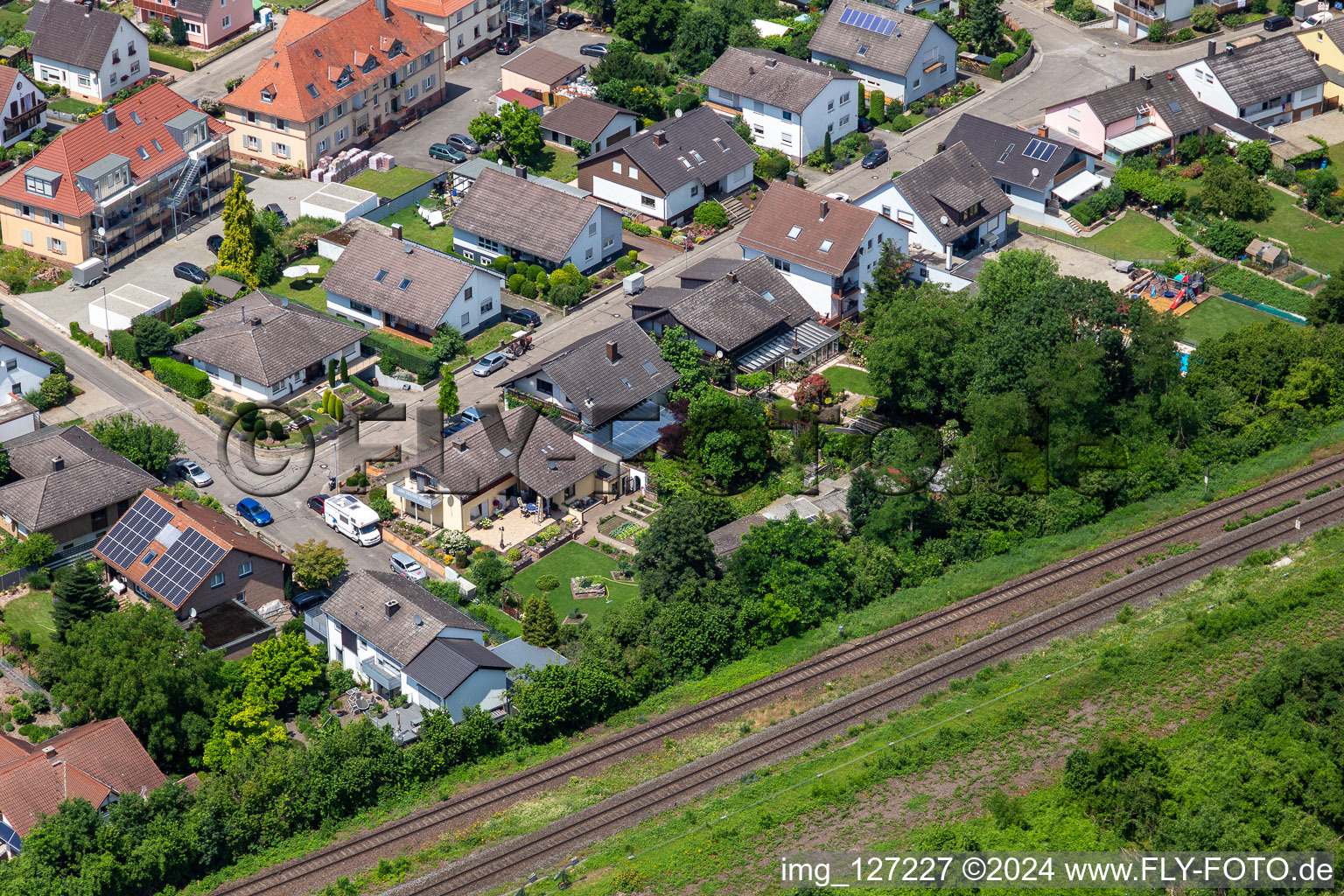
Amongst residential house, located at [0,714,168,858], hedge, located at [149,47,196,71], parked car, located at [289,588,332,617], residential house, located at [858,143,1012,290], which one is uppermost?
residential house, located at [858,143,1012,290]

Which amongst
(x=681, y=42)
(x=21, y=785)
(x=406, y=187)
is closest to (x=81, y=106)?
(x=406, y=187)

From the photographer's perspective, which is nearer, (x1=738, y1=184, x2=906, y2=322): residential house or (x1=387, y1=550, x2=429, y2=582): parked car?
(x1=387, y1=550, x2=429, y2=582): parked car

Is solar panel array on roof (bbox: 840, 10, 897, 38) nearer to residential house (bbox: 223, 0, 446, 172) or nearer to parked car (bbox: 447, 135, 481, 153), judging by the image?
parked car (bbox: 447, 135, 481, 153)

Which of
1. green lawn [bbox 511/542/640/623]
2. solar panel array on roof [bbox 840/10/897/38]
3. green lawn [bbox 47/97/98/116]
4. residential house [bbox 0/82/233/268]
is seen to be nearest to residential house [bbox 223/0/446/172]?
residential house [bbox 0/82/233/268]

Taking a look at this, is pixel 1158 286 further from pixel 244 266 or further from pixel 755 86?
pixel 244 266

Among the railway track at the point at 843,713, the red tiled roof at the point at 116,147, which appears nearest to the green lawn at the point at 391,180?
the red tiled roof at the point at 116,147

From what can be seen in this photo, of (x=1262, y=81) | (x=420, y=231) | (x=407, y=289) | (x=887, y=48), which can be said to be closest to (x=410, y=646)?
(x=407, y=289)

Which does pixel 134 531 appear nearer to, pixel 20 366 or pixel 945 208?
pixel 20 366

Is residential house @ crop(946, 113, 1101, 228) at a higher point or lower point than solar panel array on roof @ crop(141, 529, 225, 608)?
higher
